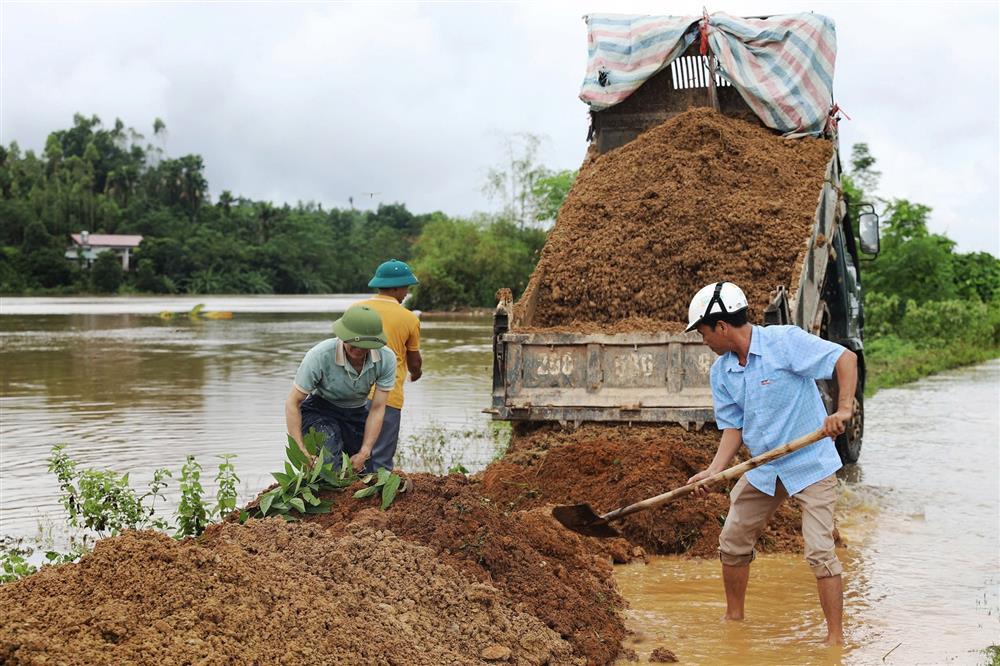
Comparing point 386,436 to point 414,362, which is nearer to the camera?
point 386,436

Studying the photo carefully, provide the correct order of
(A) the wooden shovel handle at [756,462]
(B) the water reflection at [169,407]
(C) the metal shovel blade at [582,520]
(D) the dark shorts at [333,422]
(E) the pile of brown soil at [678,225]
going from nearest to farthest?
(A) the wooden shovel handle at [756,462] < (C) the metal shovel blade at [582,520] < (D) the dark shorts at [333,422] < (E) the pile of brown soil at [678,225] < (B) the water reflection at [169,407]

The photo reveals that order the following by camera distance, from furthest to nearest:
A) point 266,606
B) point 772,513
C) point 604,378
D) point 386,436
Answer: point 604,378 → point 386,436 → point 772,513 → point 266,606

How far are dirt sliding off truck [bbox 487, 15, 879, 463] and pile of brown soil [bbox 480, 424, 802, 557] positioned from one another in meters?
0.16

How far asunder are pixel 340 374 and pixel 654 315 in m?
3.40

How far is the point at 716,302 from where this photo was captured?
5.19 meters

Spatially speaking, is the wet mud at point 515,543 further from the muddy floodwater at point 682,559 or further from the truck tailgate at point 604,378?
the muddy floodwater at point 682,559

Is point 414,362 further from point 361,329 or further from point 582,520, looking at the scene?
point 582,520

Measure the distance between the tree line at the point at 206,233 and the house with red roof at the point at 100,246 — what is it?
50.4 inches

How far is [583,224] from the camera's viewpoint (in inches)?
381

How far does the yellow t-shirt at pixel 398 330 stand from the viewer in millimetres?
7059

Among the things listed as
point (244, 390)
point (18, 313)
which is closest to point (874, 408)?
point (244, 390)

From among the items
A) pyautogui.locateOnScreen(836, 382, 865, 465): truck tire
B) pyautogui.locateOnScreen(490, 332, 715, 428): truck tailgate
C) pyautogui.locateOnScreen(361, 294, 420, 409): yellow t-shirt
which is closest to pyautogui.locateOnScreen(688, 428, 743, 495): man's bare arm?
pyautogui.locateOnScreen(361, 294, 420, 409): yellow t-shirt

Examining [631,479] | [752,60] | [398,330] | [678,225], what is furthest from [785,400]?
[752,60]

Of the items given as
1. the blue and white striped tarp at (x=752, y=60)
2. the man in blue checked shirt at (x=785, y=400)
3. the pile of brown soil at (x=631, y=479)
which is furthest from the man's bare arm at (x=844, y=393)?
the blue and white striped tarp at (x=752, y=60)
